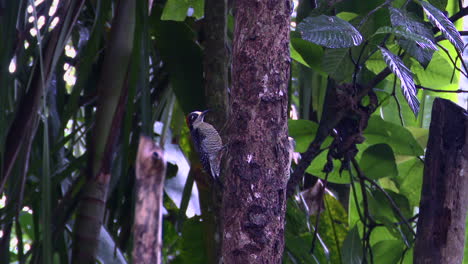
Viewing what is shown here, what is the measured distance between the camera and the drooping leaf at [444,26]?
1103mm

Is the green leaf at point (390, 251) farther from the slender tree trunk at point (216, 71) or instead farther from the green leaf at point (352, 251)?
the slender tree trunk at point (216, 71)

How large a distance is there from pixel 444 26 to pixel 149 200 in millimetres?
876

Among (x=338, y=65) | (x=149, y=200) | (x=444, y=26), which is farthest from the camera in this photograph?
(x=338, y=65)

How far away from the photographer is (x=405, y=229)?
64.6 inches

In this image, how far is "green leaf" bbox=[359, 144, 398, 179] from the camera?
1566 mm

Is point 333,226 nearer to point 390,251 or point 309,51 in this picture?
point 390,251

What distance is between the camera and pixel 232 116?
3.52ft

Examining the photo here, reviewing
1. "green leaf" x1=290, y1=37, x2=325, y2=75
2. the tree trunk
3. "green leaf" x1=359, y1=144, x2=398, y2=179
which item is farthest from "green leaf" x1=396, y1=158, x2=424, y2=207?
the tree trunk

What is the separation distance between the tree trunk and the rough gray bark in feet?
1.16

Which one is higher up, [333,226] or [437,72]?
[437,72]

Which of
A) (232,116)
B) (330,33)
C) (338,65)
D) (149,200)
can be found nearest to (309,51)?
(338,65)

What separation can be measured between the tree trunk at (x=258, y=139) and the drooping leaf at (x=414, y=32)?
242 mm

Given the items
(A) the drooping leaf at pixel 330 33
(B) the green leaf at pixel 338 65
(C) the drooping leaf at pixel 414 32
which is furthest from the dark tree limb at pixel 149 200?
(B) the green leaf at pixel 338 65

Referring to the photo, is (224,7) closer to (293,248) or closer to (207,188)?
(207,188)
